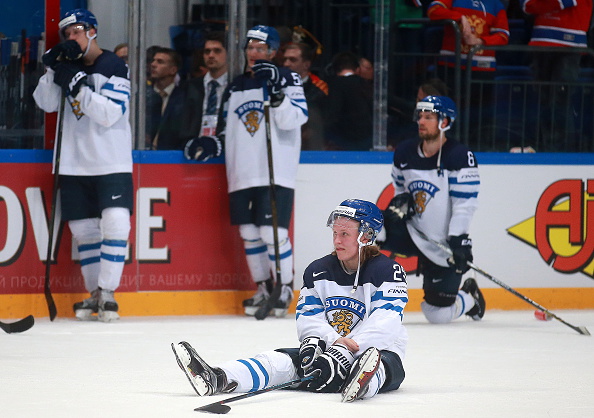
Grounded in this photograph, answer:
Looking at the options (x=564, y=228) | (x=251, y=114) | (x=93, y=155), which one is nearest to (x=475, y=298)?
(x=564, y=228)

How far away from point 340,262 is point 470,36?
3.66 meters

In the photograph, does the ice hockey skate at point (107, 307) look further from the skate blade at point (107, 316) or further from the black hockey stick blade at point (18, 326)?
the black hockey stick blade at point (18, 326)

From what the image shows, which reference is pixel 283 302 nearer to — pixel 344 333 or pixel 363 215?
pixel 344 333

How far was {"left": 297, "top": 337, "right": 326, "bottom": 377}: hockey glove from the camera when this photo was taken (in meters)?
3.88

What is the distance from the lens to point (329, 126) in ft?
23.2

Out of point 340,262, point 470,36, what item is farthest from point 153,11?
point 340,262

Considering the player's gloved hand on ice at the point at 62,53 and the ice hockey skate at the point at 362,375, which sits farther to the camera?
the player's gloved hand on ice at the point at 62,53

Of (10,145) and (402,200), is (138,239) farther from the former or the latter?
(402,200)

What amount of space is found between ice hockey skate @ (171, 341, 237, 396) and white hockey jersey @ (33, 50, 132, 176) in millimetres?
2754

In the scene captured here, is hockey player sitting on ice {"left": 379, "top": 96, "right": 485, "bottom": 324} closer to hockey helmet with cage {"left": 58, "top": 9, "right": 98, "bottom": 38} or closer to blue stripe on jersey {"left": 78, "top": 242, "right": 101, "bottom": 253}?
blue stripe on jersey {"left": 78, "top": 242, "right": 101, "bottom": 253}

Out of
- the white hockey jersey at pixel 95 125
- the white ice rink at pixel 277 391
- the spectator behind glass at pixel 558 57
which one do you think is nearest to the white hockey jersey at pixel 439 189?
the white ice rink at pixel 277 391

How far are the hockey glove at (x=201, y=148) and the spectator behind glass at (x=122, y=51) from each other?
0.62 meters

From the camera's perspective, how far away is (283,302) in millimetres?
6621

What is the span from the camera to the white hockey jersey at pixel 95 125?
626 centimetres
